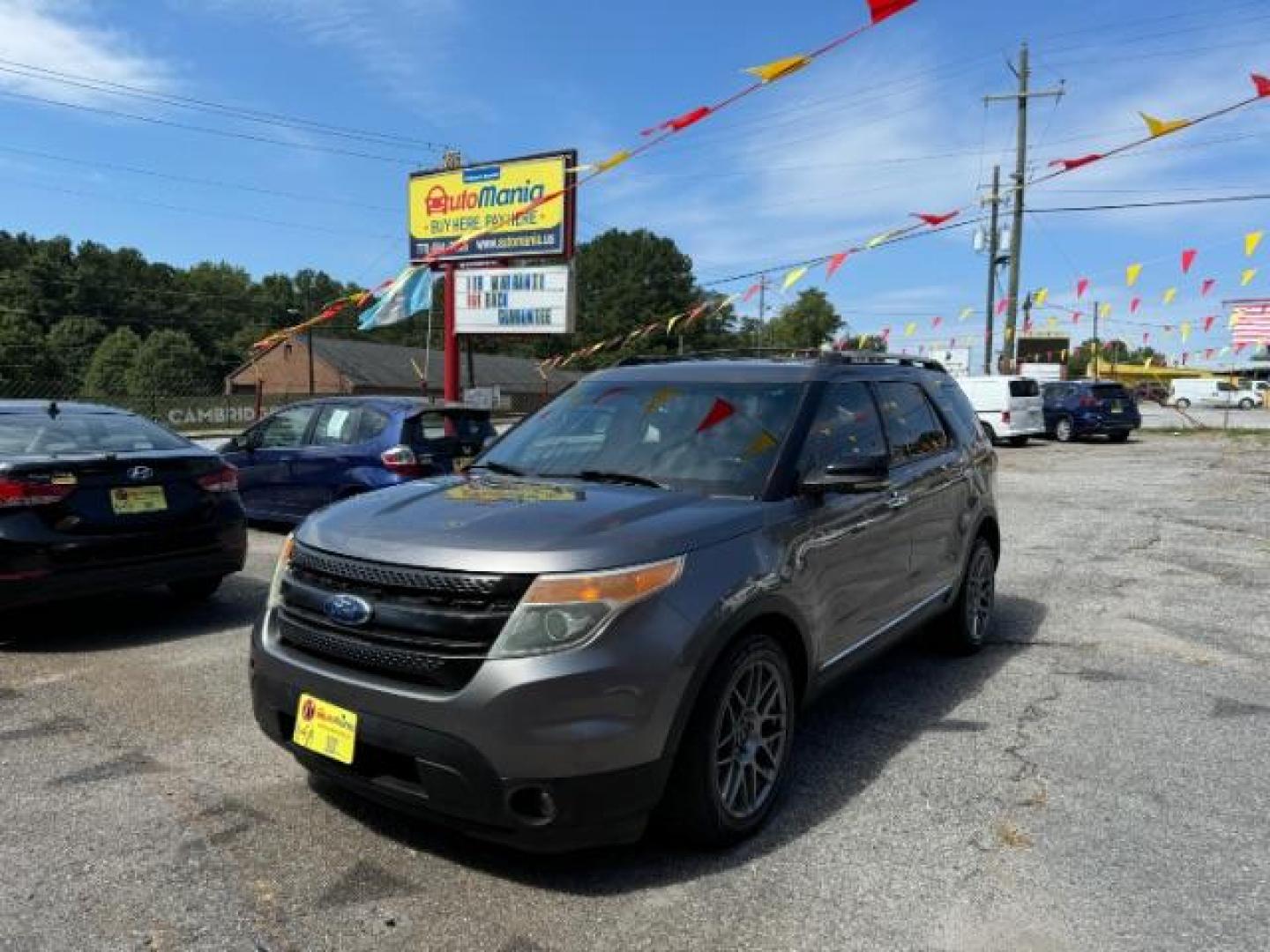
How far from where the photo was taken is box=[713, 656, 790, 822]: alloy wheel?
129 inches

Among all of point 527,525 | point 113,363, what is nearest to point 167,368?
point 113,363

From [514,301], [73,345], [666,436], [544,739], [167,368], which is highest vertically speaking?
[73,345]

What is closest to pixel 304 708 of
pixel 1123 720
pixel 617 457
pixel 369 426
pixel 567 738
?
pixel 567 738

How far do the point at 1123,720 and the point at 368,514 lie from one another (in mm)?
3700

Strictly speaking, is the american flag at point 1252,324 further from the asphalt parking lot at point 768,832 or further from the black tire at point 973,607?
the black tire at point 973,607

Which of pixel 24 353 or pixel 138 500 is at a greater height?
pixel 24 353

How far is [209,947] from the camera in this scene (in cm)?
271

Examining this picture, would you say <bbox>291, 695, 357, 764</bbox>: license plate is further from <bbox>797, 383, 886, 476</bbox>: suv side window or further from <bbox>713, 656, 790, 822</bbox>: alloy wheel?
<bbox>797, 383, 886, 476</bbox>: suv side window

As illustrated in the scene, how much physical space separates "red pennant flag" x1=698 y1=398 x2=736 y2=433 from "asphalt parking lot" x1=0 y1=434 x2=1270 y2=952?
1472 mm

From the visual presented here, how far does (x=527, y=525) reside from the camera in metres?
3.19

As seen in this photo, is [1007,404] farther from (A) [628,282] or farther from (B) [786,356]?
(A) [628,282]

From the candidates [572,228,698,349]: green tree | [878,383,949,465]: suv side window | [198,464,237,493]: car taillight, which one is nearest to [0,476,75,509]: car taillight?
[198,464,237,493]: car taillight

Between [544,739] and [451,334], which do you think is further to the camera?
[451,334]

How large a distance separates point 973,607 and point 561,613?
143 inches
